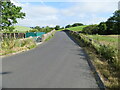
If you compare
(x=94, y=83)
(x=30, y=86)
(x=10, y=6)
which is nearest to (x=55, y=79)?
(x=30, y=86)

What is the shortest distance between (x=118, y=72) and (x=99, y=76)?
1247 mm

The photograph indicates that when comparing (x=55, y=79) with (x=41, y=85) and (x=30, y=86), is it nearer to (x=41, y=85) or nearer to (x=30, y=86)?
(x=41, y=85)

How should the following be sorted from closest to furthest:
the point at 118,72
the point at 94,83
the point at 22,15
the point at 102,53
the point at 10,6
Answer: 1. the point at 94,83
2. the point at 118,72
3. the point at 102,53
4. the point at 10,6
5. the point at 22,15

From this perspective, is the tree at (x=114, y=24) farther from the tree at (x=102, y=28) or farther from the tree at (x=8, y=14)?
the tree at (x=8, y=14)

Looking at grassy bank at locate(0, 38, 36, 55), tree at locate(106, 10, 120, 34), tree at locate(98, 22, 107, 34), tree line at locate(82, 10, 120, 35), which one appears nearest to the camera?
grassy bank at locate(0, 38, 36, 55)

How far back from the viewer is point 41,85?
15.3 feet

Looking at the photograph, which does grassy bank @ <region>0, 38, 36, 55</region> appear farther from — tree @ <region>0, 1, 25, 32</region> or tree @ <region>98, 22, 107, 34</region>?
tree @ <region>98, 22, 107, 34</region>

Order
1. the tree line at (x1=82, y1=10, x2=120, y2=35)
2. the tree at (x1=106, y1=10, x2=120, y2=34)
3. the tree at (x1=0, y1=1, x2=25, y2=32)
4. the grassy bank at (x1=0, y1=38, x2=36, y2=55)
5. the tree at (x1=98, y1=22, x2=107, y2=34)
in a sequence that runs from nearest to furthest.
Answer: the grassy bank at (x1=0, y1=38, x2=36, y2=55)
the tree at (x1=0, y1=1, x2=25, y2=32)
the tree at (x1=106, y1=10, x2=120, y2=34)
the tree line at (x1=82, y1=10, x2=120, y2=35)
the tree at (x1=98, y1=22, x2=107, y2=34)

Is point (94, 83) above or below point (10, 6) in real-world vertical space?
below

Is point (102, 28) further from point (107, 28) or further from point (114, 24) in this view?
point (114, 24)

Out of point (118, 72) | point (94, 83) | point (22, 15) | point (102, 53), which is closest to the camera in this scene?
point (94, 83)

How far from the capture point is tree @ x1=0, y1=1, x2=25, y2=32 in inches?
778

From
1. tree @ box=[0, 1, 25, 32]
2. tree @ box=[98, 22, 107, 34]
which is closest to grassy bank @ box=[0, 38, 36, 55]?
tree @ box=[0, 1, 25, 32]

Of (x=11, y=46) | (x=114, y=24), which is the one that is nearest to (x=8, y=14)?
(x=11, y=46)
